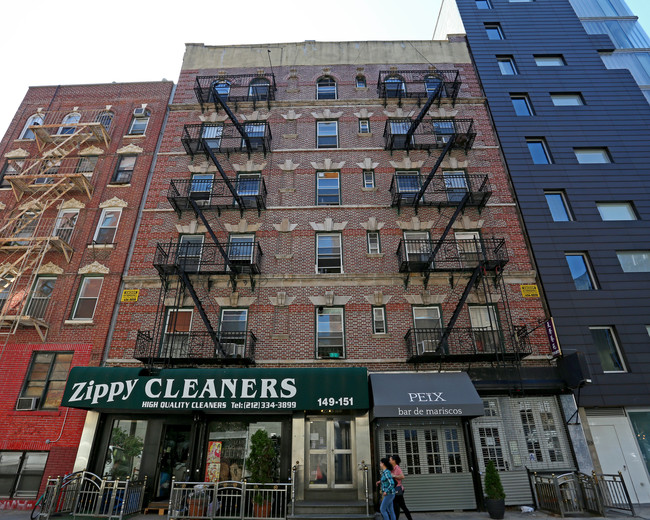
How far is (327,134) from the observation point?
19.2 metres

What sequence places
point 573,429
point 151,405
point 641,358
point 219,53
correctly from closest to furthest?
point 151,405 < point 573,429 < point 641,358 < point 219,53

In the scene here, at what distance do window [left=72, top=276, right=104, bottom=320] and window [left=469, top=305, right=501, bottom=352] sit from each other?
15.0 meters

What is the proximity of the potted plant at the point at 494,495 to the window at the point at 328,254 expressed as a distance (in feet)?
28.0

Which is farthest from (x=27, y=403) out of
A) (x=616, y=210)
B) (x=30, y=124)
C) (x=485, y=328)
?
(x=616, y=210)

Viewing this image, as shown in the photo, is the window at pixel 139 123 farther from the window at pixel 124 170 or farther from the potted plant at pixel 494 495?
the potted plant at pixel 494 495

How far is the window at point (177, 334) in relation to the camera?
45.4 feet

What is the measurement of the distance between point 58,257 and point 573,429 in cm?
2100

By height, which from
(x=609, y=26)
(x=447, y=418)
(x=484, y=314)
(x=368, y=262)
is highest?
(x=609, y=26)

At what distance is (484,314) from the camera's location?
A: 14.8 meters

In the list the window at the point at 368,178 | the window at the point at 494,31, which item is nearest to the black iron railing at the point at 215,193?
the window at the point at 368,178

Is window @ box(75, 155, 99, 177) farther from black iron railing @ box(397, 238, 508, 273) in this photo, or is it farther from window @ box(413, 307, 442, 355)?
window @ box(413, 307, 442, 355)

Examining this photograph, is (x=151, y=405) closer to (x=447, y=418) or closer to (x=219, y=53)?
(x=447, y=418)

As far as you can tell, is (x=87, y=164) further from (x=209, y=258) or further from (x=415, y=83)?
(x=415, y=83)

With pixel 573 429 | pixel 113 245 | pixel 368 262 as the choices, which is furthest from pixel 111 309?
pixel 573 429
